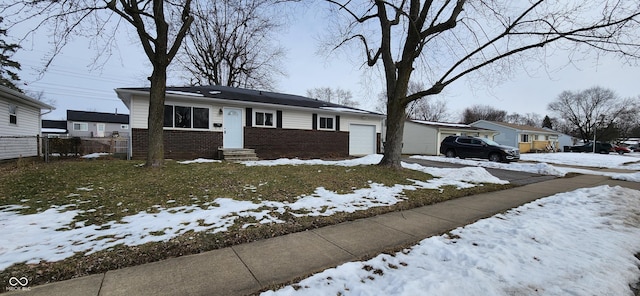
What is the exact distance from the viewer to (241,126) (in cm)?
1314

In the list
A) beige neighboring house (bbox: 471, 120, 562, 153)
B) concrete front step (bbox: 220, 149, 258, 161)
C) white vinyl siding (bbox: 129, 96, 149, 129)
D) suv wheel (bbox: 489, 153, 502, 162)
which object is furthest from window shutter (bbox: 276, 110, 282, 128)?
beige neighboring house (bbox: 471, 120, 562, 153)

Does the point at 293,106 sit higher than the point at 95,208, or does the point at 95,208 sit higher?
the point at 293,106

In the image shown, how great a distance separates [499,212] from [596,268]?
7.36ft

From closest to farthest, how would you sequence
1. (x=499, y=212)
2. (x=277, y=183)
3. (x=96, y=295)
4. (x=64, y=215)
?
(x=96, y=295)
(x=64, y=215)
(x=499, y=212)
(x=277, y=183)

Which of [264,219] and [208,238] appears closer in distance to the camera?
[208,238]

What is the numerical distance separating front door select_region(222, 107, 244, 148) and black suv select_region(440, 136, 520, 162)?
14.3 m

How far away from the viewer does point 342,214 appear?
436cm

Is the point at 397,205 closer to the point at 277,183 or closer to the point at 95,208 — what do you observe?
the point at 277,183

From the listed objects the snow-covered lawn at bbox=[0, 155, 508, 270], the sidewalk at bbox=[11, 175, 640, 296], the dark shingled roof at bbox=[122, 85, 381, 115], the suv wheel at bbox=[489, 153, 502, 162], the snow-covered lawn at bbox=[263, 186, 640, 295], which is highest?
the dark shingled roof at bbox=[122, 85, 381, 115]

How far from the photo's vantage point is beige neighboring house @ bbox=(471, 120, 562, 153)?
33062 millimetres

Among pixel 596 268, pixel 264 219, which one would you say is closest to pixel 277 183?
pixel 264 219

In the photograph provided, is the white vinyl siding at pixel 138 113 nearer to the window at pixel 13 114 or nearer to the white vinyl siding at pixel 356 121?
the window at pixel 13 114

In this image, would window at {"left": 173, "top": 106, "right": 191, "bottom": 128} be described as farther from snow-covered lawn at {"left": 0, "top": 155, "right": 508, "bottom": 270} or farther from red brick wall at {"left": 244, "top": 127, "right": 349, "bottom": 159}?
snow-covered lawn at {"left": 0, "top": 155, "right": 508, "bottom": 270}

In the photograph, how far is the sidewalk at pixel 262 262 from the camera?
2205 mm
